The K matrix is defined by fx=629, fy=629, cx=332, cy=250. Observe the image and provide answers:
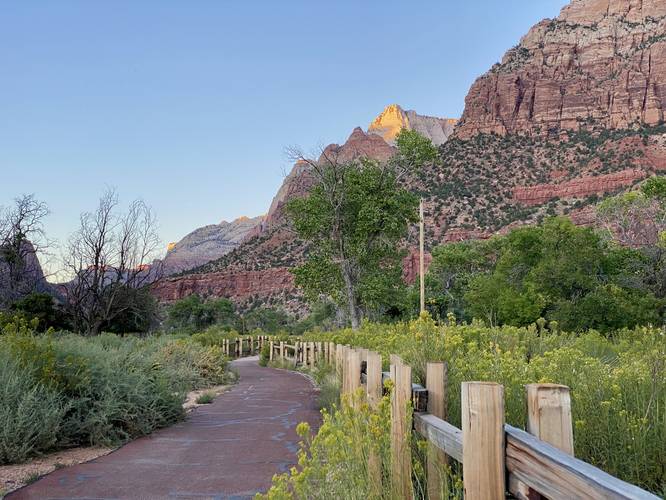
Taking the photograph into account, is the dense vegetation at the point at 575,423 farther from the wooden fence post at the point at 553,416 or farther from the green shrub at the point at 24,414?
the green shrub at the point at 24,414

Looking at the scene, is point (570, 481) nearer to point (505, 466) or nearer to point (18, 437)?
point (505, 466)

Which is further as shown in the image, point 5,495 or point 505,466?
point 5,495

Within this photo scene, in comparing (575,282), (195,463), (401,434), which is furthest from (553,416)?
(575,282)

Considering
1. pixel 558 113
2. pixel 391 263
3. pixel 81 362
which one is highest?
pixel 558 113

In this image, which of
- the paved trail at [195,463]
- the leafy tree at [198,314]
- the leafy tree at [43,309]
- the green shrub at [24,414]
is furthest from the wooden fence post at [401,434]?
the leafy tree at [198,314]

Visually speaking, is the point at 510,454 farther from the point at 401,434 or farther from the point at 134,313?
the point at 134,313

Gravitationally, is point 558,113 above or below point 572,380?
above

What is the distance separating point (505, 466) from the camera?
287 cm

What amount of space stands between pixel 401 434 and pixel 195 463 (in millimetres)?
3375

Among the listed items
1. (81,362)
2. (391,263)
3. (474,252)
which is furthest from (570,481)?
(474,252)

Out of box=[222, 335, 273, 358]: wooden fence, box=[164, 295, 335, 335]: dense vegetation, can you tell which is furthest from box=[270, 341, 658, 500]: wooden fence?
box=[164, 295, 335, 335]: dense vegetation

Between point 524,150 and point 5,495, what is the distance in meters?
88.4

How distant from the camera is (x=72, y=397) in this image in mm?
8555

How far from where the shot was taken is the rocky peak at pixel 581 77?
9722 cm
